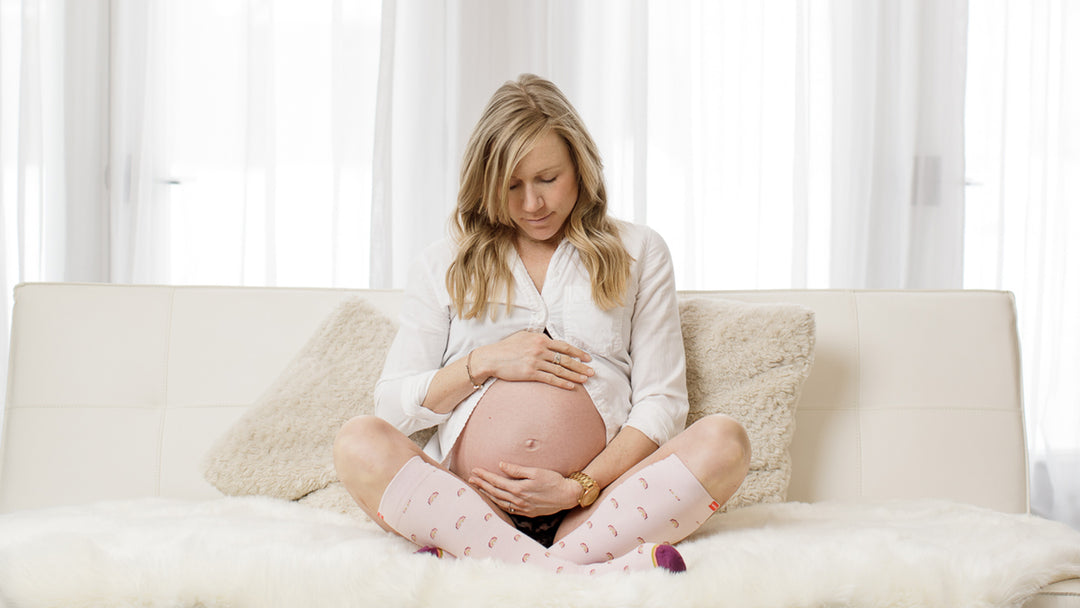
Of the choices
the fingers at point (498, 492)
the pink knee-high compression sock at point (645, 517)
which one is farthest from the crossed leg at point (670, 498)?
the fingers at point (498, 492)

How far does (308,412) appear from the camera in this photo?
4.68ft

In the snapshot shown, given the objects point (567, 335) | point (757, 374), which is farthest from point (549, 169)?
point (757, 374)

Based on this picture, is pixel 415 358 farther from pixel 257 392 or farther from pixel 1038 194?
pixel 1038 194

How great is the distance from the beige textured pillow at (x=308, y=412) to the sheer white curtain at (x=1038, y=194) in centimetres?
195

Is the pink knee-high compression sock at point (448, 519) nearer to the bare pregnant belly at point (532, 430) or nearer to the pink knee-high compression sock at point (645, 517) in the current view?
the pink knee-high compression sock at point (645, 517)

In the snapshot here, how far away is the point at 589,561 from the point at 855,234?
1671mm

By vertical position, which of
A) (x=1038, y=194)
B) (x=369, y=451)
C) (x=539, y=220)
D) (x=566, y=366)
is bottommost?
(x=369, y=451)

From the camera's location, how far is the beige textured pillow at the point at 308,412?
138cm

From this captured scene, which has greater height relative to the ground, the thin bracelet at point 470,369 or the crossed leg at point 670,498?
the thin bracelet at point 470,369

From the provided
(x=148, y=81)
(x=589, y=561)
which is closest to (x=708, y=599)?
(x=589, y=561)

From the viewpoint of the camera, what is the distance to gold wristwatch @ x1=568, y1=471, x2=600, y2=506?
3.88ft

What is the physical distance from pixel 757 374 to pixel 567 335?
35cm

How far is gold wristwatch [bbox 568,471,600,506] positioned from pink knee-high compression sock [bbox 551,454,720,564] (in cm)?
8

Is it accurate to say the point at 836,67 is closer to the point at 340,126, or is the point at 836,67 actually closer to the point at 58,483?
the point at 340,126
